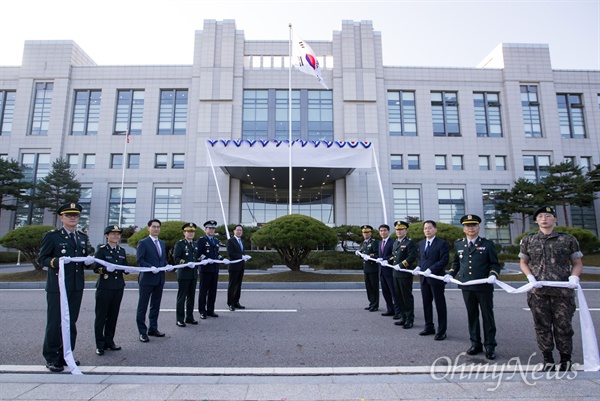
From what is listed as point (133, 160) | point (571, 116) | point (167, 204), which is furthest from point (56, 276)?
point (571, 116)

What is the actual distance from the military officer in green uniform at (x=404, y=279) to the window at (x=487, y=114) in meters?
31.5

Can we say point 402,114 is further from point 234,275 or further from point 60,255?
point 60,255

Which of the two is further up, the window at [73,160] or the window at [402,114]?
the window at [402,114]

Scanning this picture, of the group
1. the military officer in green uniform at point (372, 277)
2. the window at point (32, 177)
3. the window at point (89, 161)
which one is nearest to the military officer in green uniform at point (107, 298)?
the military officer in green uniform at point (372, 277)

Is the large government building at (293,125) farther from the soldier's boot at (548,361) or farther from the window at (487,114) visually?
the soldier's boot at (548,361)

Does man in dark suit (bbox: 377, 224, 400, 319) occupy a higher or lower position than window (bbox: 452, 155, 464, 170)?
lower

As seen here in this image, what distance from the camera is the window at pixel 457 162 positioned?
32625 millimetres

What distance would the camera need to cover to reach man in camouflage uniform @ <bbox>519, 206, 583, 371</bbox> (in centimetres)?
414

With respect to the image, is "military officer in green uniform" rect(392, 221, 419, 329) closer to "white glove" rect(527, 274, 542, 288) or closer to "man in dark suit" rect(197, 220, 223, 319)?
"white glove" rect(527, 274, 542, 288)

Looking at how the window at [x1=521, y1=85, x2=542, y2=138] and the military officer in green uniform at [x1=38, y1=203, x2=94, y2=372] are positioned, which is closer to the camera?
the military officer in green uniform at [x1=38, y1=203, x2=94, y2=372]

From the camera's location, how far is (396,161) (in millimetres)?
32656

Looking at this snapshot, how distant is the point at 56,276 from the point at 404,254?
19.9 ft

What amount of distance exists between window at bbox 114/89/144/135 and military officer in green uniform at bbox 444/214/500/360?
33867 millimetres

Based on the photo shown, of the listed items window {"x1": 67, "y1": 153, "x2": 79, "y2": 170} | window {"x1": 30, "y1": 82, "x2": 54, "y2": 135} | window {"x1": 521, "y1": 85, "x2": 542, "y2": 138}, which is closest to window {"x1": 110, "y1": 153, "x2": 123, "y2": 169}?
window {"x1": 67, "y1": 153, "x2": 79, "y2": 170}
